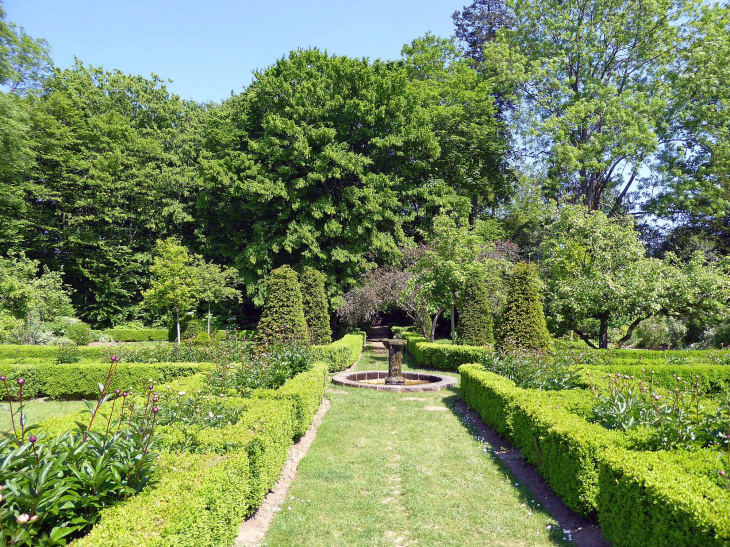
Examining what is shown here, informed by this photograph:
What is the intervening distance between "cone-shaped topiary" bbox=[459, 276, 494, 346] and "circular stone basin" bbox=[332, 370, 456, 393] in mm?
3352

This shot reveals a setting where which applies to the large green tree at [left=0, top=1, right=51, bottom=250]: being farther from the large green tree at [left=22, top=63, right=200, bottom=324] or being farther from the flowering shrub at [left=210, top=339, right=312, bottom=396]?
the flowering shrub at [left=210, top=339, right=312, bottom=396]

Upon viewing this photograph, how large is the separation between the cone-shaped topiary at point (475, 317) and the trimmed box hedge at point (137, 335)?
54.7ft

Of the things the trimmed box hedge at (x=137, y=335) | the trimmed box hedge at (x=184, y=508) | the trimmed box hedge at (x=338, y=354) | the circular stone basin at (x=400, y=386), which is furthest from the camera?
the trimmed box hedge at (x=137, y=335)

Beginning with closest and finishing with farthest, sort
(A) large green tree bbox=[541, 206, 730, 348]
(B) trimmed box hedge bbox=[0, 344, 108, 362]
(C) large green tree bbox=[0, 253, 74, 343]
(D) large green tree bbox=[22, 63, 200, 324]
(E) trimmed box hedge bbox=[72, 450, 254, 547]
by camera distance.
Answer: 1. (E) trimmed box hedge bbox=[72, 450, 254, 547]
2. (B) trimmed box hedge bbox=[0, 344, 108, 362]
3. (A) large green tree bbox=[541, 206, 730, 348]
4. (C) large green tree bbox=[0, 253, 74, 343]
5. (D) large green tree bbox=[22, 63, 200, 324]

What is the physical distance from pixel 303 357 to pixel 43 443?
6410 mm

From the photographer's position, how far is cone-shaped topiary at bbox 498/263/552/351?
11656 millimetres

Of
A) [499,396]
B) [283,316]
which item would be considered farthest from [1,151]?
[499,396]

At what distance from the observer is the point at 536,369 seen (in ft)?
26.5

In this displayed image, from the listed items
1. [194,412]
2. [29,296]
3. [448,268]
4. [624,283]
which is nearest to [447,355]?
[448,268]

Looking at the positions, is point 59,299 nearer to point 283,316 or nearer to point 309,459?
point 283,316

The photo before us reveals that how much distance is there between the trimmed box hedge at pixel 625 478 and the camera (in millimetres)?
2785

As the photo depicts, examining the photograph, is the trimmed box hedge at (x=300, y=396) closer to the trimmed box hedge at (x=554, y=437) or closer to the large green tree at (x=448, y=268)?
the trimmed box hedge at (x=554, y=437)

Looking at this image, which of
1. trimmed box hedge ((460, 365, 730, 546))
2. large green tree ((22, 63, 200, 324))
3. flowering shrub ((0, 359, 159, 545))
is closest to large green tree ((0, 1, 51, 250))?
large green tree ((22, 63, 200, 324))

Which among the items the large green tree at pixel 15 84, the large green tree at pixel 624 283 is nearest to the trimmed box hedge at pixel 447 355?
the large green tree at pixel 624 283
